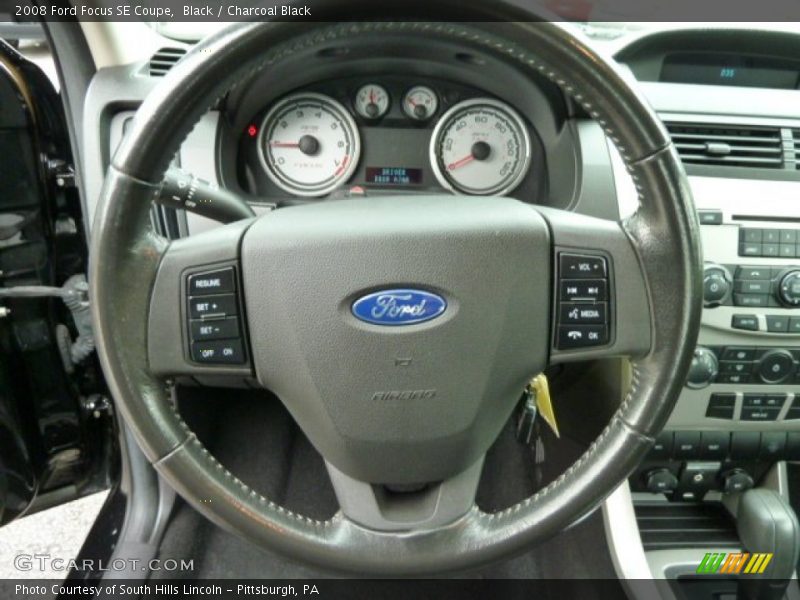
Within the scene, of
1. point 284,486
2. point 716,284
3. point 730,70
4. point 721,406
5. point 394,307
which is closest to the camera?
point 394,307

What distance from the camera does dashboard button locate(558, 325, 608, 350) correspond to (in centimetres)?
77

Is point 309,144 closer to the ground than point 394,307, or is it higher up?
higher up

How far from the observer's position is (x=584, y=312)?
77 cm

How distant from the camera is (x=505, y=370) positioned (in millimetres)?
781

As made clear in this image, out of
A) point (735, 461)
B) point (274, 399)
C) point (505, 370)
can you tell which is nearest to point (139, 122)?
point (505, 370)

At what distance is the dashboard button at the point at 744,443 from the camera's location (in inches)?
49.7

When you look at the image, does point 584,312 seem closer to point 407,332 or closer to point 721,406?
point 407,332

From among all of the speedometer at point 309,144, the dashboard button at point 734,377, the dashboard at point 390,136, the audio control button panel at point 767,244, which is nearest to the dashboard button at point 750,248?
the audio control button panel at point 767,244

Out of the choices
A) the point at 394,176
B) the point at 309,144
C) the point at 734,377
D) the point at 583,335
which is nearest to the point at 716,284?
the point at 734,377

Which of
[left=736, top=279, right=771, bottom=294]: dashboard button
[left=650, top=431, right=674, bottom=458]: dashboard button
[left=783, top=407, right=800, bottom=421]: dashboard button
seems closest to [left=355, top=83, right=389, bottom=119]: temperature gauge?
[left=736, top=279, right=771, bottom=294]: dashboard button

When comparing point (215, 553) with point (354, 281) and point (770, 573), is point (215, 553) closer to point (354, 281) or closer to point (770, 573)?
point (354, 281)

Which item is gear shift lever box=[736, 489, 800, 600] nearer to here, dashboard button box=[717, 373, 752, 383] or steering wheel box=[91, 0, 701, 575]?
dashboard button box=[717, 373, 752, 383]

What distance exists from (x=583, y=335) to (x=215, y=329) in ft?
1.38

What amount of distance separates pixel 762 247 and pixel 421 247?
0.71 metres
